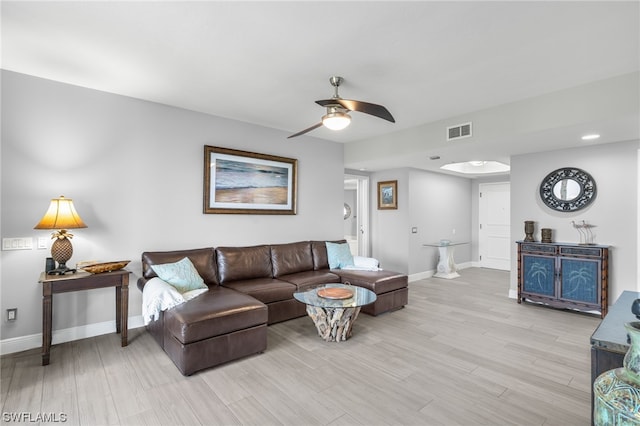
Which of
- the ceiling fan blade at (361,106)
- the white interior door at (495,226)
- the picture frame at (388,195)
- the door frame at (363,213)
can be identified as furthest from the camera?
the white interior door at (495,226)

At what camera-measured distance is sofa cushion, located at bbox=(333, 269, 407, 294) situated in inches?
161

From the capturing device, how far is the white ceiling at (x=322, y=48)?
209cm

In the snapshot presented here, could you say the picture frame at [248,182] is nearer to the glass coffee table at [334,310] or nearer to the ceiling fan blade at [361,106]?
the glass coffee table at [334,310]

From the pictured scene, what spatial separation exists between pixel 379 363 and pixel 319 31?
9.08ft

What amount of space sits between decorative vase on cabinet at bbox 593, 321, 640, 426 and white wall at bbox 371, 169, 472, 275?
16.6ft

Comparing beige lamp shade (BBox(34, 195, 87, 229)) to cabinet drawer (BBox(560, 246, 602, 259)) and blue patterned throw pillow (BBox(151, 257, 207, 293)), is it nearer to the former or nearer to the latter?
blue patterned throw pillow (BBox(151, 257, 207, 293))

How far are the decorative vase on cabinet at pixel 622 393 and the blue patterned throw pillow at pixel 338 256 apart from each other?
12.5 ft

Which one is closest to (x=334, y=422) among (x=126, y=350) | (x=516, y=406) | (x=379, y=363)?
(x=379, y=363)

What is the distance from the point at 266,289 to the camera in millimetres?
3752

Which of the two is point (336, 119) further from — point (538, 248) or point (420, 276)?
point (420, 276)

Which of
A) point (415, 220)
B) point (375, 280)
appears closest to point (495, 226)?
point (415, 220)

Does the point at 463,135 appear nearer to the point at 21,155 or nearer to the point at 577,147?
the point at 577,147

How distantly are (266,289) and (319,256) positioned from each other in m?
1.40

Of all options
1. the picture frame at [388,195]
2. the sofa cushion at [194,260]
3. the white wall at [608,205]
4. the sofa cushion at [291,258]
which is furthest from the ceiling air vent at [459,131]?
the sofa cushion at [194,260]
